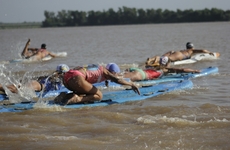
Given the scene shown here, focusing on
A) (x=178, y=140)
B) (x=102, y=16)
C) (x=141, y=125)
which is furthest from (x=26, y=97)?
(x=102, y=16)

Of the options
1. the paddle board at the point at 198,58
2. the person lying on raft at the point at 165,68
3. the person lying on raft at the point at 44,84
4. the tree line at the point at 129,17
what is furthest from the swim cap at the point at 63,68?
the tree line at the point at 129,17

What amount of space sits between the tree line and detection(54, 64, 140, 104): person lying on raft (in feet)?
229

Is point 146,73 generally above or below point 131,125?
below

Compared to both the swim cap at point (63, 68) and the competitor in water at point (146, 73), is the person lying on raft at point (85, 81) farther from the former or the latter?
the competitor in water at point (146, 73)

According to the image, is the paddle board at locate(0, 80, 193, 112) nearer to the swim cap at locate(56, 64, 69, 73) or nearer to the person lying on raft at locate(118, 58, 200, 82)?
the swim cap at locate(56, 64, 69, 73)

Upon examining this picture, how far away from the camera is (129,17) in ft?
300

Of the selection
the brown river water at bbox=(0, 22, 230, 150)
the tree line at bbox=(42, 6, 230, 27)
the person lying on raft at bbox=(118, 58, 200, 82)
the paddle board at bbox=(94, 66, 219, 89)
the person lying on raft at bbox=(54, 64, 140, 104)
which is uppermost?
the person lying on raft at bbox=(54, 64, 140, 104)

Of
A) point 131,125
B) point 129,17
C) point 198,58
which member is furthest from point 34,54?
point 129,17

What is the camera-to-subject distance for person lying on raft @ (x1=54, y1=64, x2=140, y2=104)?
8422mm

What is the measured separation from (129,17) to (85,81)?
276 feet

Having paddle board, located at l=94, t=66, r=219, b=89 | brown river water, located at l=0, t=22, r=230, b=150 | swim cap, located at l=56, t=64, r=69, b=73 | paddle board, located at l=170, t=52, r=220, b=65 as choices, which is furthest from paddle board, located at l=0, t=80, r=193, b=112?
paddle board, located at l=170, t=52, r=220, b=65

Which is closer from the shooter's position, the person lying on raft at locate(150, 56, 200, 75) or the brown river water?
the brown river water

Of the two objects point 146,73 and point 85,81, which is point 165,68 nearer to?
point 146,73

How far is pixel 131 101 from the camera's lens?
937 cm
